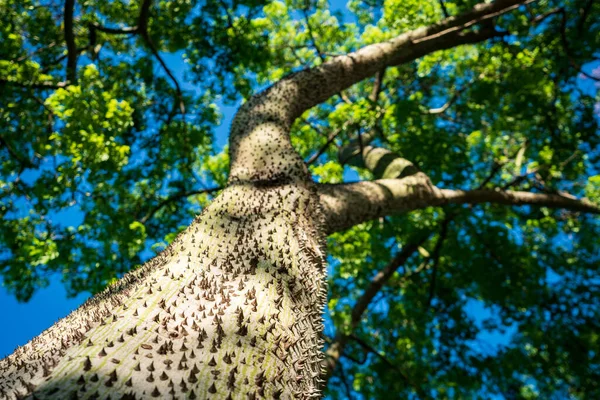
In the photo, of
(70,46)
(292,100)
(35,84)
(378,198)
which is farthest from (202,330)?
(35,84)

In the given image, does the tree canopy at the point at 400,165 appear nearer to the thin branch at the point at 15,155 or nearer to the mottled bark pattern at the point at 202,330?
the thin branch at the point at 15,155

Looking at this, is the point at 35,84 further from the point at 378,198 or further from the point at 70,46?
the point at 378,198

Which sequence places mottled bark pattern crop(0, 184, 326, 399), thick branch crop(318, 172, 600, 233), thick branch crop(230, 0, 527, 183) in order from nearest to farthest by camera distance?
mottled bark pattern crop(0, 184, 326, 399) → thick branch crop(230, 0, 527, 183) → thick branch crop(318, 172, 600, 233)

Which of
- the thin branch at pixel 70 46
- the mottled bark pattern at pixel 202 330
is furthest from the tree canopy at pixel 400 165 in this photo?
the mottled bark pattern at pixel 202 330

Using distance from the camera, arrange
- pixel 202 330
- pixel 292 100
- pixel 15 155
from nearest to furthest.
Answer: pixel 202 330 < pixel 292 100 < pixel 15 155

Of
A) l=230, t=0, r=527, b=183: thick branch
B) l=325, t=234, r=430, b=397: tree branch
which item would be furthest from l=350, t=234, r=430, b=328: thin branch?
l=230, t=0, r=527, b=183: thick branch

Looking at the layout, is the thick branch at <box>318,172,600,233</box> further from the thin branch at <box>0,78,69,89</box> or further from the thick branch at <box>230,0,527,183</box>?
the thin branch at <box>0,78,69,89</box>

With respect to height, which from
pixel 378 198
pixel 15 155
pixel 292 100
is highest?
pixel 15 155

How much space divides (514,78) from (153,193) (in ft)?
26.8

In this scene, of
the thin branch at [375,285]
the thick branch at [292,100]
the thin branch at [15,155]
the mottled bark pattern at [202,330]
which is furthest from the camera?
the thin branch at [375,285]

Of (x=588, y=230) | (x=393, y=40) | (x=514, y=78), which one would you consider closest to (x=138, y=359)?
(x=393, y=40)

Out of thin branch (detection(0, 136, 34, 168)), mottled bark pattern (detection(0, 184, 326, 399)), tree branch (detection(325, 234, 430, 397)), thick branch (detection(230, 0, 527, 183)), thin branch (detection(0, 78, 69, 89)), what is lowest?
mottled bark pattern (detection(0, 184, 326, 399))

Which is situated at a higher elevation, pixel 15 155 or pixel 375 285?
pixel 15 155

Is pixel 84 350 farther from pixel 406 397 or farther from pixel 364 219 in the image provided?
pixel 406 397
